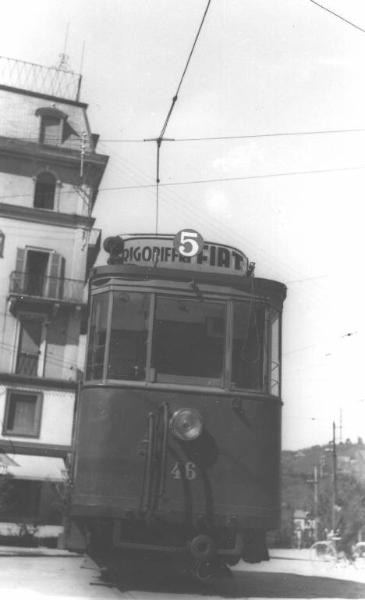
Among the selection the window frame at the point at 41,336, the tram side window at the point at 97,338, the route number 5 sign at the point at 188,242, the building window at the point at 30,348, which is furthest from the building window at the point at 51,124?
the tram side window at the point at 97,338

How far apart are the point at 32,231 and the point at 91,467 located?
20.1 m

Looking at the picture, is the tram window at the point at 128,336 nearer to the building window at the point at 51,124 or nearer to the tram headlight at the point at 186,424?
the tram headlight at the point at 186,424

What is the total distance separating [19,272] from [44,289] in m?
1.10

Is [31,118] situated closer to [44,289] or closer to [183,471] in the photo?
[44,289]

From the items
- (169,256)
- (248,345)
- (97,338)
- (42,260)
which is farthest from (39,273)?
(248,345)

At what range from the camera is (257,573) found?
11203 mm

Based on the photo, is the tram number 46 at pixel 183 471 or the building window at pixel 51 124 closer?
the tram number 46 at pixel 183 471

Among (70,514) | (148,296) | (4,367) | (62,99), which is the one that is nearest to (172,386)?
(148,296)

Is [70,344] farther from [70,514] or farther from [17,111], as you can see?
[70,514]

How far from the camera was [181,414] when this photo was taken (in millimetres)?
6801

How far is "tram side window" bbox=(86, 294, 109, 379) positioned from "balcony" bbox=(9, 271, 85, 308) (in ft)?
58.0

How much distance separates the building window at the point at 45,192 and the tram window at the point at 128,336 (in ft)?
65.0

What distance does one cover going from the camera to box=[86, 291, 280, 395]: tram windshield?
7.11 meters

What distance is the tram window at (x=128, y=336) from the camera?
711 cm
